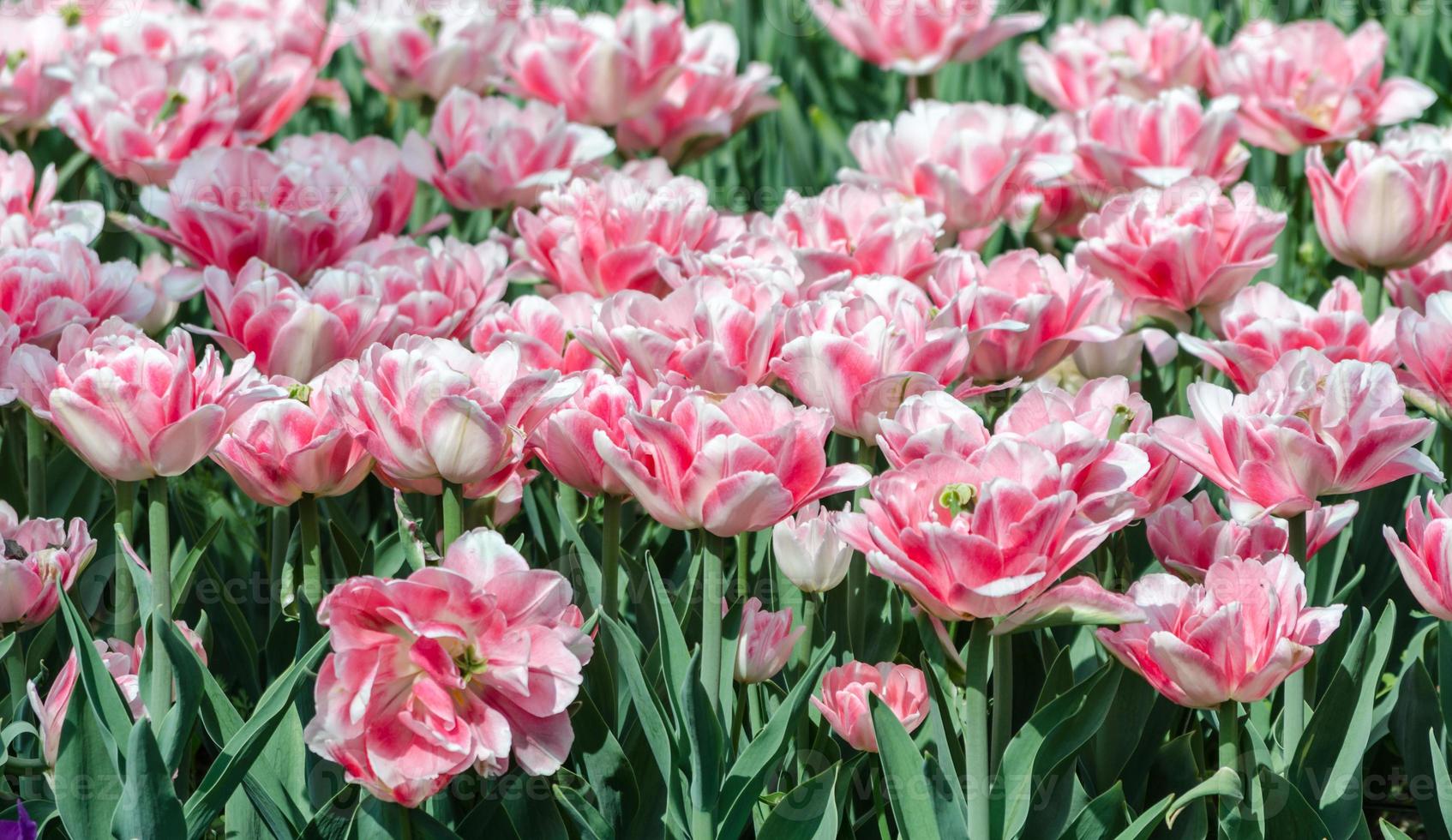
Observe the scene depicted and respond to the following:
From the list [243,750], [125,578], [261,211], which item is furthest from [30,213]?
[243,750]

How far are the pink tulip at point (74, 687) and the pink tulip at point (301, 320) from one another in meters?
0.34

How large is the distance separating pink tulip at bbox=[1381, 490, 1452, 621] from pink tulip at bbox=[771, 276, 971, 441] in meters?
0.41

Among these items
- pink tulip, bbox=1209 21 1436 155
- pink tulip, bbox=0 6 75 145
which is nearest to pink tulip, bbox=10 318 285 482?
pink tulip, bbox=0 6 75 145

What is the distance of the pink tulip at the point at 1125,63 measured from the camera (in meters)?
2.78

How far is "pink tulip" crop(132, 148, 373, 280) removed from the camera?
1.93m

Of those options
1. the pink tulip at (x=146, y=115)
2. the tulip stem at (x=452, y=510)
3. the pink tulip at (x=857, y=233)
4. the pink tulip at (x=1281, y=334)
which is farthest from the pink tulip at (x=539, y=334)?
the pink tulip at (x=146, y=115)

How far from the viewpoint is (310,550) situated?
137 cm

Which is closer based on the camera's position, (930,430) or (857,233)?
(930,430)

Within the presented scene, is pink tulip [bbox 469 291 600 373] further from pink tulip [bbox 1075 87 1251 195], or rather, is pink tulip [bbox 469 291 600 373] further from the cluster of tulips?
pink tulip [bbox 1075 87 1251 195]

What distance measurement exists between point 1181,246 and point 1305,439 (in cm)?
58

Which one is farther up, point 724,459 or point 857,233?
point 724,459

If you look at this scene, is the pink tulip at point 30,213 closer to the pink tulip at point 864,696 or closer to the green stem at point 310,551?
the green stem at point 310,551

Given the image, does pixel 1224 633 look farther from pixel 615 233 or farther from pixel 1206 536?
pixel 615 233

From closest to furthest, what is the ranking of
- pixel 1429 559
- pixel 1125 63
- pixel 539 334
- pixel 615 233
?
pixel 1429 559, pixel 539 334, pixel 615 233, pixel 1125 63
